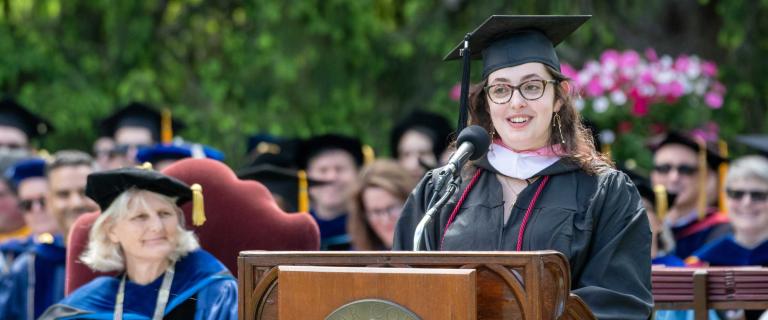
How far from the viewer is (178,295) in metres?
5.53

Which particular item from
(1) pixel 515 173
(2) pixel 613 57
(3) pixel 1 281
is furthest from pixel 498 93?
(2) pixel 613 57

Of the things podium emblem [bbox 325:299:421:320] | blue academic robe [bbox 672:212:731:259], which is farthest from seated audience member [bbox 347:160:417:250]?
podium emblem [bbox 325:299:421:320]

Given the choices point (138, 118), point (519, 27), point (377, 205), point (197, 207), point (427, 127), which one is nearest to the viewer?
point (519, 27)

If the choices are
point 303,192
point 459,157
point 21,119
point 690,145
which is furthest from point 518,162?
point 21,119

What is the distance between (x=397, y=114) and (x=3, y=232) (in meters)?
4.94

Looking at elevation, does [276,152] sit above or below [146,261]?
above

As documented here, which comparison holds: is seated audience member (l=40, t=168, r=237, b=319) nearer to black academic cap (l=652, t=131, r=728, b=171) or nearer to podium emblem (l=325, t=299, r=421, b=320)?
podium emblem (l=325, t=299, r=421, b=320)

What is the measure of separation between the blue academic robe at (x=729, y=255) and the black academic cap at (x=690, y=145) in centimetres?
193

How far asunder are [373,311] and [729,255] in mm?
3962

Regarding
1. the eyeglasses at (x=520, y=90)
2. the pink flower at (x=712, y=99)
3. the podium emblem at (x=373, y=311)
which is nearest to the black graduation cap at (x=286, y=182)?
the pink flower at (x=712, y=99)

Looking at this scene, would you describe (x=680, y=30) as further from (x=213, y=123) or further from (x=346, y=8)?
(x=213, y=123)

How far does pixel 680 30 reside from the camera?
12.1 m

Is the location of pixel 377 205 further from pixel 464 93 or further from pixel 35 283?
pixel 464 93

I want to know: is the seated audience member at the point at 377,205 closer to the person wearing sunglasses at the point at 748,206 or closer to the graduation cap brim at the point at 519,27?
the person wearing sunglasses at the point at 748,206
